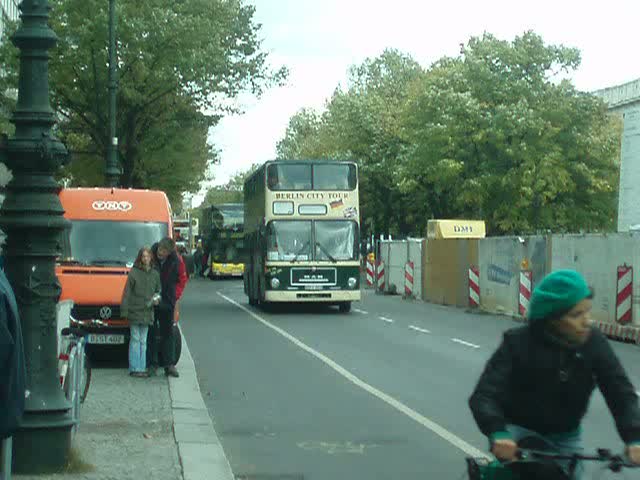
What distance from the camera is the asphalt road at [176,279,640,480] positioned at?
10367mm

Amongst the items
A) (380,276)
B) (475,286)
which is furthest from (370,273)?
(475,286)

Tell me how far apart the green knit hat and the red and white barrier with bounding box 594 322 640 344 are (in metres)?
19.7

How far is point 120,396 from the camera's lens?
14125mm

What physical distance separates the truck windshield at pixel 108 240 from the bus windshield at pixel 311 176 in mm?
13030

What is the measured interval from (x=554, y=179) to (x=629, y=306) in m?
42.4

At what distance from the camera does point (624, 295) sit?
25.5 metres

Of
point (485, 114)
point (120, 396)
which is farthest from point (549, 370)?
point (485, 114)

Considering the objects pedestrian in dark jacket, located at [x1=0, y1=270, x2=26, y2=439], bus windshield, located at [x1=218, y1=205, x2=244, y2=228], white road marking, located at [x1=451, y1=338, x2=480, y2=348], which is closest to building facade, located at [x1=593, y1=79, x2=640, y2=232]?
white road marking, located at [x1=451, y1=338, x2=480, y2=348]

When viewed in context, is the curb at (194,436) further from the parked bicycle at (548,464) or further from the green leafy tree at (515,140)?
the green leafy tree at (515,140)

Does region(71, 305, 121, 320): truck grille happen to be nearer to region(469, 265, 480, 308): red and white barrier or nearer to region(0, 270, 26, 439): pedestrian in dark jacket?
region(0, 270, 26, 439): pedestrian in dark jacket

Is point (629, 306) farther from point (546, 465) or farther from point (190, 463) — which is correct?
point (546, 465)

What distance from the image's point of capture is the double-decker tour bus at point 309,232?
33094 millimetres

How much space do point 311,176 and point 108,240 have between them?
45.0ft

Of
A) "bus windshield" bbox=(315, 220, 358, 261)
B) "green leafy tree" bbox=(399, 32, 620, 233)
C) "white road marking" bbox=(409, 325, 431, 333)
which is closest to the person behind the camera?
"white road marking" bbox=(409, 325, 431, 333)
